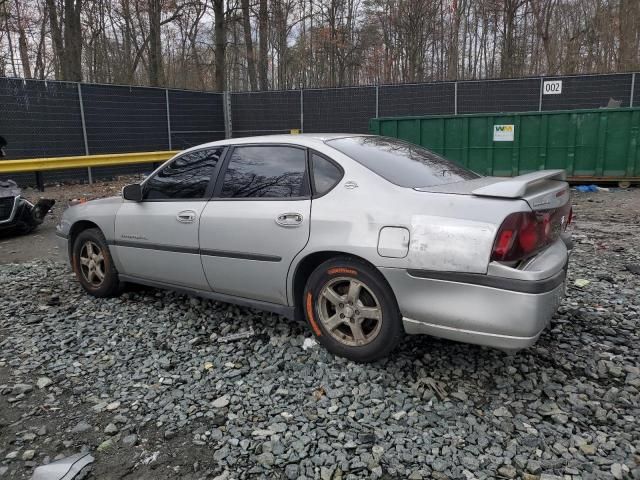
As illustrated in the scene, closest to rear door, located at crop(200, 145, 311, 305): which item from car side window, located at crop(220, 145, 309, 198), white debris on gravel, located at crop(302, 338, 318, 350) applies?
car side window, located at crop(220, 145, 309, 198)

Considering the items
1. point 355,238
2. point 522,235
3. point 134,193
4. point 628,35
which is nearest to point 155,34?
point 628,35

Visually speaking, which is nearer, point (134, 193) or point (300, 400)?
point (300, 400)

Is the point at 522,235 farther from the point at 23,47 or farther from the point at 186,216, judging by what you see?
the point at 23,47

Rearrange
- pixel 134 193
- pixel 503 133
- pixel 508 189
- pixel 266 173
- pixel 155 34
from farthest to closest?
Answer: pixel 155 34 < pixel 503 133 < pixel 134 193 < pixel 266 173 < pixel 508 189

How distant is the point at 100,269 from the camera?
16.4 ft

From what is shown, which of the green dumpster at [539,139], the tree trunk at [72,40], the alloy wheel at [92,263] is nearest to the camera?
the alloy wheel at [92,263]

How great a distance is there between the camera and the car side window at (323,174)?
3.50 metres

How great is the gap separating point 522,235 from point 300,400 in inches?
63.5

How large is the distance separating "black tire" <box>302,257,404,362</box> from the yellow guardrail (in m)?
9.95

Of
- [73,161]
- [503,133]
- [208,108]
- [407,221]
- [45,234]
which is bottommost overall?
[45,234]

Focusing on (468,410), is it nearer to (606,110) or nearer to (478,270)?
(478,270)

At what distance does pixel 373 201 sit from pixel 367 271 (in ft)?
1.44

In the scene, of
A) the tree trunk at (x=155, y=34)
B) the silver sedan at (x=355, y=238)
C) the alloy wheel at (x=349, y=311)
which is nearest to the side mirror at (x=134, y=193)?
the silver sedan at (x=355, y=238)

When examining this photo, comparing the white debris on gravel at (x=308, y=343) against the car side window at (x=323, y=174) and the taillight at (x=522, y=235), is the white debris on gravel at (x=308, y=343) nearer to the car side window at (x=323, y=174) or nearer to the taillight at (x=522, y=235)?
the car side window at (x=323, y=174)
